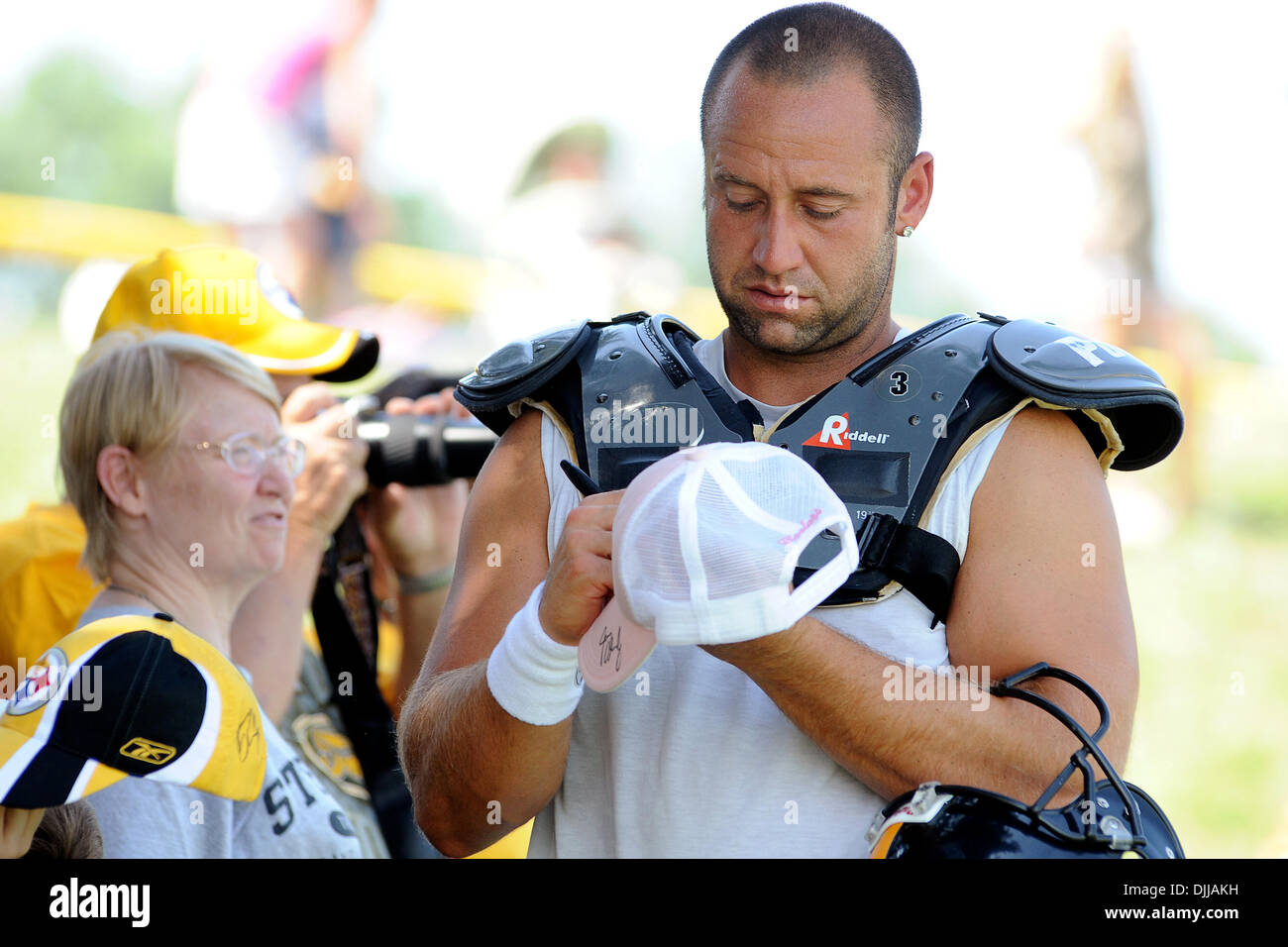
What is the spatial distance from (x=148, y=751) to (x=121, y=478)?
837 millimetres

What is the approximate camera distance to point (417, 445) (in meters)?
2.97

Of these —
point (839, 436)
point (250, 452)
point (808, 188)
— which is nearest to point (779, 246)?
point (808, 188)

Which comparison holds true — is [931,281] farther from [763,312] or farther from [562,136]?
[763,312]

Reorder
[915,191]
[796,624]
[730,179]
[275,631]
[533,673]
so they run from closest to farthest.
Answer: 1. [796,624]
2. [533,673]
3. [730,179]
4. [915,191]
5. [275,631]

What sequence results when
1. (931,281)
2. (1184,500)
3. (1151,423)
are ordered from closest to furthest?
(1151,423), (1184,500), (931,281)

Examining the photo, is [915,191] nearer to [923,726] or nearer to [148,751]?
[923,726]

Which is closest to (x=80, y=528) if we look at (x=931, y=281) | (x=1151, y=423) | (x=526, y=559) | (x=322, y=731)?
(x=322, y=731)

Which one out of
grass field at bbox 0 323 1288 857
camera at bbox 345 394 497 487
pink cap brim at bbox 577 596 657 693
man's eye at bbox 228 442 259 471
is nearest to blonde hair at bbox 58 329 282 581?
man's eye at bbox 228 442 259 471

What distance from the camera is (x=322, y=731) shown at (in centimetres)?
294

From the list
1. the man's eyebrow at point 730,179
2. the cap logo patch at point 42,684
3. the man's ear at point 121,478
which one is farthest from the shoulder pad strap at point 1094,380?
the man's ear at point 121,478

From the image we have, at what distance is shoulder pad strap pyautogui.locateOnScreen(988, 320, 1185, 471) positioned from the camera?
1738 millimetres

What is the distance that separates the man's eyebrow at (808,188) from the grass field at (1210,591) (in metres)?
3.91

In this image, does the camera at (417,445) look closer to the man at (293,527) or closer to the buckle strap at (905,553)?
the man at (293,527)
